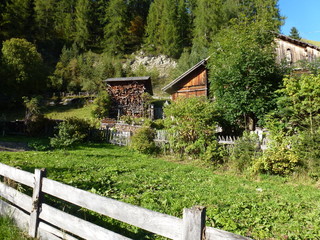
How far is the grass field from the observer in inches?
164

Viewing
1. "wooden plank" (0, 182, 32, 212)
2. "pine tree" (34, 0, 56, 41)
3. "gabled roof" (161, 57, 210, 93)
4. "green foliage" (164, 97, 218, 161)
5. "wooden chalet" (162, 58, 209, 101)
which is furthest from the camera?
"pine tree" (34, 0, 56, 41)

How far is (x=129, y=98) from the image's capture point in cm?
2914

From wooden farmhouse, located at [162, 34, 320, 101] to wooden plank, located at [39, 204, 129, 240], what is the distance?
15.6 meters

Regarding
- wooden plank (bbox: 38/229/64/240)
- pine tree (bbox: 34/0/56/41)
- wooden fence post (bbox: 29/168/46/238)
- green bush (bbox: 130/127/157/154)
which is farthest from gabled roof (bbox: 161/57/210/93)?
pine tree (bbox: 34/0/56/41)

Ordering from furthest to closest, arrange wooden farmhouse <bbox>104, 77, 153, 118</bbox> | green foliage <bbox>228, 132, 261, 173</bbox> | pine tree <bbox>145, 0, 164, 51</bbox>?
pine tree <bbox>145, 0, 164, 51</bbox>, wooden farmhouse <bbox>104, 77, 153, 118</bbox>, green foliage <bbox>228, 132, 261, 173</bbox>

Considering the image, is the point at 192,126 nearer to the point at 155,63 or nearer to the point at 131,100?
the point at 131,100

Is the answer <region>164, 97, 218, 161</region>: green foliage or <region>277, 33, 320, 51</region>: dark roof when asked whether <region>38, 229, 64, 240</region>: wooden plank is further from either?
<region>277, 33, 320, 51</region>: dark roof

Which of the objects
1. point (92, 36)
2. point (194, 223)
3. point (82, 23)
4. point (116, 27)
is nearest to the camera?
point (194, 223)

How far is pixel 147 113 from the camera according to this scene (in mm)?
28922

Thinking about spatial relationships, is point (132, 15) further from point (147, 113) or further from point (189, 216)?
point (189, 216)

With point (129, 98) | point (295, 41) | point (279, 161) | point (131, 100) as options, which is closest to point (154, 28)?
point (129, 98)

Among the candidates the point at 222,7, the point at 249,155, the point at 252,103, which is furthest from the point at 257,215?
the point at 222,7

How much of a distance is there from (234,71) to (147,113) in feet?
59.0

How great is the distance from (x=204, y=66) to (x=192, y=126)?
9.94 meters
